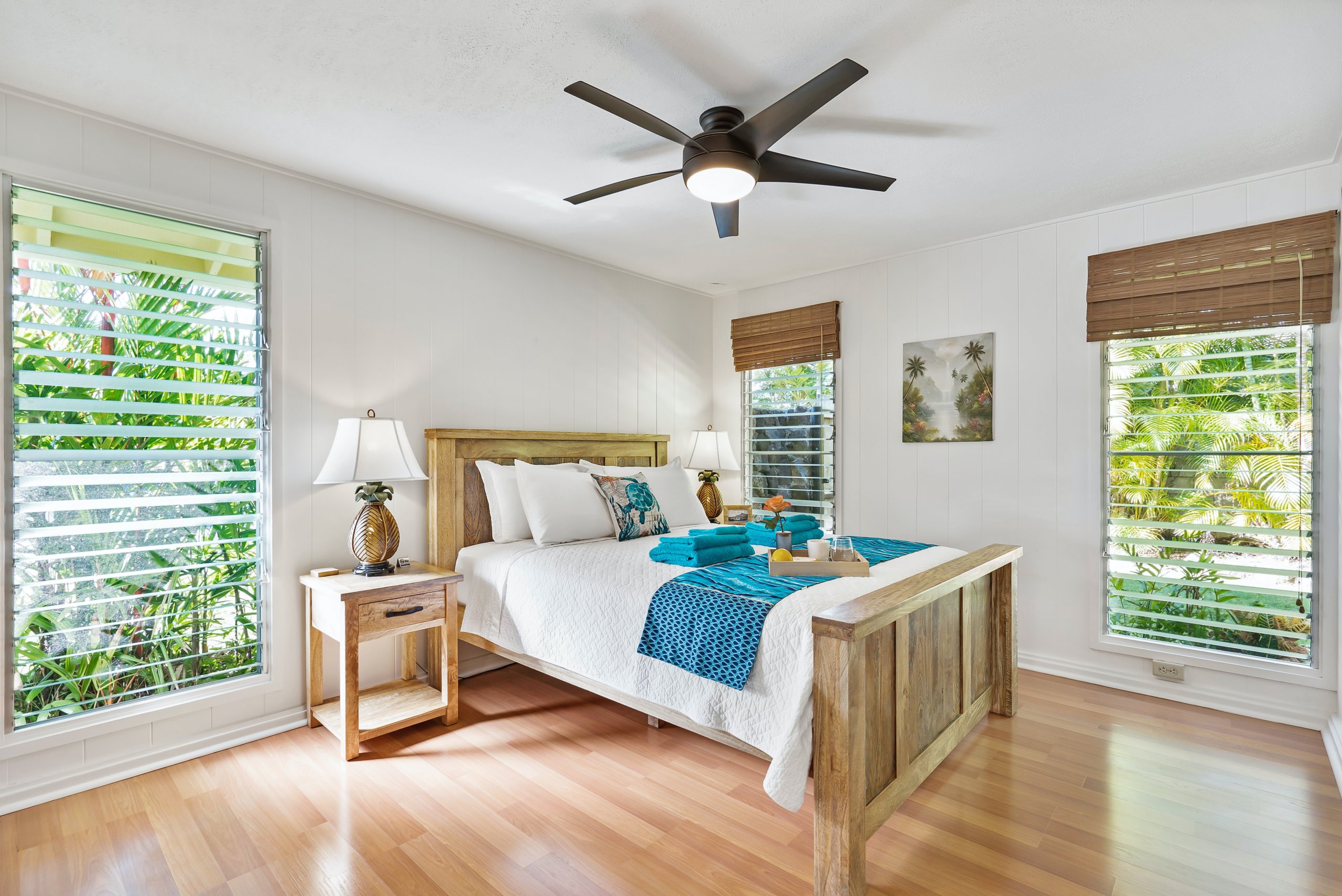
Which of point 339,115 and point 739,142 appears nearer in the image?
point 739,142

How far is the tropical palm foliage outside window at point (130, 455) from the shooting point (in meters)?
2.34

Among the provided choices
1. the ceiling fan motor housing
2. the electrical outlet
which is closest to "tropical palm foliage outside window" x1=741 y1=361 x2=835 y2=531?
the electrical outlet

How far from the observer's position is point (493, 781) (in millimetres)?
2424

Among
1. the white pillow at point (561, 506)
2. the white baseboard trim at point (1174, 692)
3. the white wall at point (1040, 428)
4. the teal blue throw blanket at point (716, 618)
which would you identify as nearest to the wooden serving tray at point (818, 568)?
the teal blue throw blanket at point (716, 618)

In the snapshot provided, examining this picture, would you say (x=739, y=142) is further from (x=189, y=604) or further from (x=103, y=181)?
(x=189, y=604)

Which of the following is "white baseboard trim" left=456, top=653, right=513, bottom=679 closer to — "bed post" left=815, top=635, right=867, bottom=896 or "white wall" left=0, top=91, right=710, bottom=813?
"white wall" left=0, top=91, right=710, bottom=813

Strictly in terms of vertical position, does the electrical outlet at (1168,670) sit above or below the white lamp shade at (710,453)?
below

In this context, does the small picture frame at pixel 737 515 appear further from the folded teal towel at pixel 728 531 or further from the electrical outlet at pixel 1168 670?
the electrical outlet at pixel 1168 670

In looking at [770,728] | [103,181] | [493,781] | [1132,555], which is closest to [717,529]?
[770,728]

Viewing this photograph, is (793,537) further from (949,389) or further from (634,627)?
(949,389)

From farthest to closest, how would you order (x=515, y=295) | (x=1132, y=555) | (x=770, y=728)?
(x=515, y=295), (x=1132, y=555), (x=770, y=728)

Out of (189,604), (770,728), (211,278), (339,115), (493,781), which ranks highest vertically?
(339,115)

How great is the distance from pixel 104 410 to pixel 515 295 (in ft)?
6.66

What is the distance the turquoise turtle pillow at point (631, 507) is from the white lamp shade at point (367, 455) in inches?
37.8
